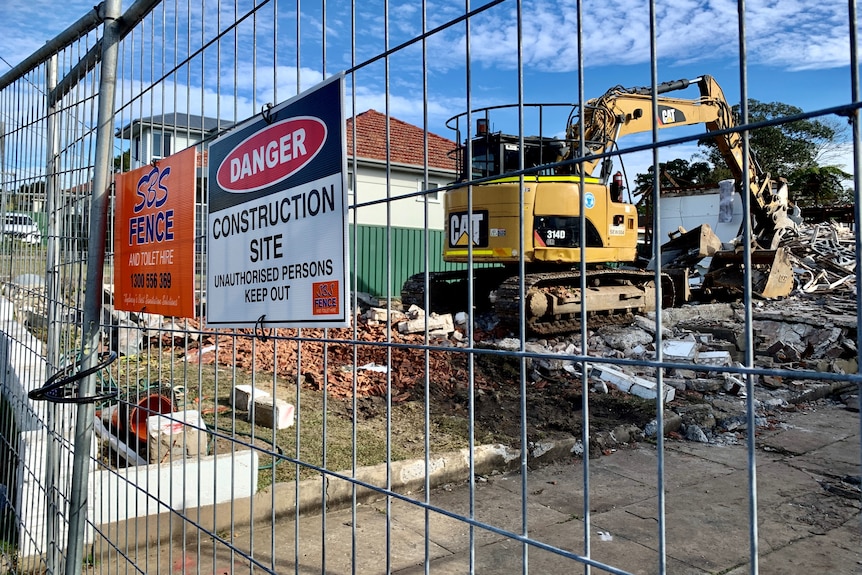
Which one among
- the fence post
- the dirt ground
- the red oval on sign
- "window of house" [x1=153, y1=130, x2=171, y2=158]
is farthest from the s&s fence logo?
the dirt ground

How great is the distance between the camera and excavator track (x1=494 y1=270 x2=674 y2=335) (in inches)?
415

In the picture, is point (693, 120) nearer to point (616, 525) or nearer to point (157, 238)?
point (616, 525)

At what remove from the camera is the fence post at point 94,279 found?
2.89 m

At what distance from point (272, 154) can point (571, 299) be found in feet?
30.1

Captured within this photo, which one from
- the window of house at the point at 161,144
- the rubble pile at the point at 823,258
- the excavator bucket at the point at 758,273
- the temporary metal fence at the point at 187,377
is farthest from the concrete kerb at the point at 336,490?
the rubble pile at the point at 823,258

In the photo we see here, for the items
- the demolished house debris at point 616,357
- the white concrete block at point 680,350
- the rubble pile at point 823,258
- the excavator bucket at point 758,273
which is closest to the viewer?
the demolished house debris at point 616,357

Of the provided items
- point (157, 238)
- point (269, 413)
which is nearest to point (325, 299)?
point (157, 238)

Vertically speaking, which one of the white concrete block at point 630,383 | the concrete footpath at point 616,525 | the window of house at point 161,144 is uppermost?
the window of house at point 161,144

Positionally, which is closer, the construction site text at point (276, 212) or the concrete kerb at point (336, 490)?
the construction site text at point (276, 212)

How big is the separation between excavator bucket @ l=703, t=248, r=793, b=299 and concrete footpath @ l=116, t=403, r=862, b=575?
26.3ft

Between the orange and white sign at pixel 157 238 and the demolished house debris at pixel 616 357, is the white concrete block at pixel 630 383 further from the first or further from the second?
the orange and white sign at pixel 157 238

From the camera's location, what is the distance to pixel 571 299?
10.9 meters

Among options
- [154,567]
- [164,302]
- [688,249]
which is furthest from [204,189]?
[688,249]

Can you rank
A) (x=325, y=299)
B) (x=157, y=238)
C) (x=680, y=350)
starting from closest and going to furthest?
(x=325, y=299), (x=157, y=238), (x=680, y=350)
